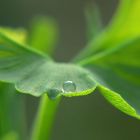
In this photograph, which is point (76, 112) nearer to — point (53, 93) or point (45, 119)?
point (45, 119)

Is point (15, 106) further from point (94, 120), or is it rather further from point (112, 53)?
point (94, 120)

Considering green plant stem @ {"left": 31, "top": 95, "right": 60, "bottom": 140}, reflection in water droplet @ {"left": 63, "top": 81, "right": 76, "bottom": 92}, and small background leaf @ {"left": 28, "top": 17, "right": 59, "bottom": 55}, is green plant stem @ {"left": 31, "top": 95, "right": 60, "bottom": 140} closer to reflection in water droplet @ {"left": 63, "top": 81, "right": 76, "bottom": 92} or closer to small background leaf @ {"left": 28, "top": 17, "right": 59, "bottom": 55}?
reflection in water droplet @ {"left": 63, "top": 81, "right": 76, "bottom": 92}

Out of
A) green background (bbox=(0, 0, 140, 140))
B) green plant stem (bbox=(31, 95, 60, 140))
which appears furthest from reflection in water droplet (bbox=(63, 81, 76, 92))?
green background (bbox=(0, 0, 140, 140))

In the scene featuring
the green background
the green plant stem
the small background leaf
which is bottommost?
the green plant stem

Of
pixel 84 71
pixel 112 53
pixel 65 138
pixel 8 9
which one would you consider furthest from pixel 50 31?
pixel 8 9

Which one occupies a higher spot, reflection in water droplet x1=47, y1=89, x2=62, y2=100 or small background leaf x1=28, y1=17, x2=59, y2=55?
small background leaf x1=28, y1=17, x2=59, y2=55

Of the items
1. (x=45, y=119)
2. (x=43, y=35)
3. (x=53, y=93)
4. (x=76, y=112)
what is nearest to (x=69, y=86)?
(x=53, y=93)

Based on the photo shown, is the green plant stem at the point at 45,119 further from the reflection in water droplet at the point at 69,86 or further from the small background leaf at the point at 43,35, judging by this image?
the small background leaf at the point at 43,35

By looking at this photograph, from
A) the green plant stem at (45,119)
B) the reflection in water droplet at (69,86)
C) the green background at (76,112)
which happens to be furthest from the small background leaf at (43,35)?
the green background at (76,112)
